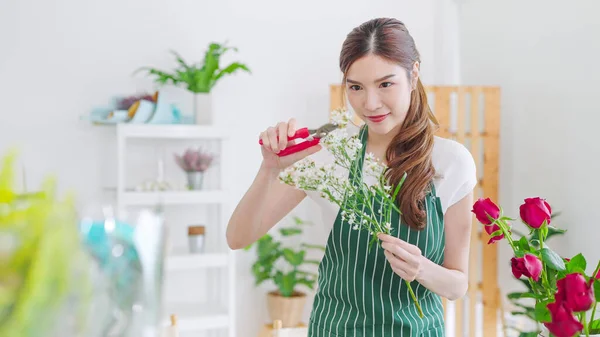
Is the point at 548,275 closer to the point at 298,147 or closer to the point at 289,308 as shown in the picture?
the point at 298,147

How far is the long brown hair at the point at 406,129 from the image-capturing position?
150 cm

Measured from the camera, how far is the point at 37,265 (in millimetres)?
365

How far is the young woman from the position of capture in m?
1.47

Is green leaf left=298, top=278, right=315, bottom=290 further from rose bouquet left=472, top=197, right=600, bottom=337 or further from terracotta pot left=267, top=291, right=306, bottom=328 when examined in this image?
rose bouquet left=472, top=197, right=600, bottom=337

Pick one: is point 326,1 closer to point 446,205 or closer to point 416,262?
point 446,205

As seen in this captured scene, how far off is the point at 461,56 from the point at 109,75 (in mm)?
2367

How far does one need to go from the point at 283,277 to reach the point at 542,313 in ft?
10.4

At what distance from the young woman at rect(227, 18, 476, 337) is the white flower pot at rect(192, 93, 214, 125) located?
231 centimetres

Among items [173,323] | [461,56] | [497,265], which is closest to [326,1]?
[461,56]

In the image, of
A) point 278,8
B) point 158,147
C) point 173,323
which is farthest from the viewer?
point 278,8

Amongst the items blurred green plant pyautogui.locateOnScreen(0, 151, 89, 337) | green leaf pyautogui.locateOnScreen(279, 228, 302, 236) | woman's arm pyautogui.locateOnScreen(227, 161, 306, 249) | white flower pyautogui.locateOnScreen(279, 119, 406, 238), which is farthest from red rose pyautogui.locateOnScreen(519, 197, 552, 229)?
green leaf pyautogui.locateOnScreen(279, 228, 302, 236)

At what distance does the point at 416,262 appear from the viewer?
48.6 inches

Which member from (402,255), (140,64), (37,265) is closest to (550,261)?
(402,255)

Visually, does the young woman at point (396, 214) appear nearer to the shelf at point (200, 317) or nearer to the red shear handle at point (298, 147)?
the red shear handle at point (298, 147)
